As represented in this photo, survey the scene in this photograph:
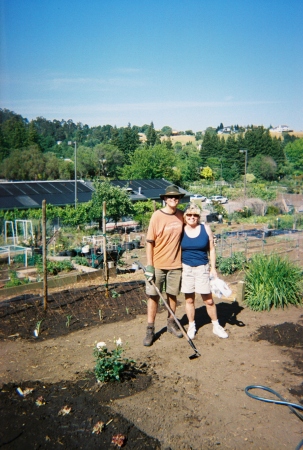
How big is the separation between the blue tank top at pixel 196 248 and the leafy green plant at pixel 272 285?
70.7 inches

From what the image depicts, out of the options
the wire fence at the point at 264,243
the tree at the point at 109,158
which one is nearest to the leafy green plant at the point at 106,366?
the wire fence at the point at 264,243

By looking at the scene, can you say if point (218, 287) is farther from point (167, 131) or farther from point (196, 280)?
point (167, 131)

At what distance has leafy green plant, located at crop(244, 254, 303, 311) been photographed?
599 cm

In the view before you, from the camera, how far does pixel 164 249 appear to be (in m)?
4.63

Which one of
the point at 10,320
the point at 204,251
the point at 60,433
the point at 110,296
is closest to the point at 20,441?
the point at 60,433

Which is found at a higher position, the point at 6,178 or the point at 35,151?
the point at 35,151

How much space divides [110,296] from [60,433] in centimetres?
391

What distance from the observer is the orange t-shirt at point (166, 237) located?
14.9 feet

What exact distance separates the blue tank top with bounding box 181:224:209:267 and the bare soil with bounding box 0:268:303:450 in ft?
3.05

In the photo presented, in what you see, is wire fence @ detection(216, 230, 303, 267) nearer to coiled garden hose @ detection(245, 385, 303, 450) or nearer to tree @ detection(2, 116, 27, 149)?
coiled garden hose @ detection(245, 385, 303, 450)

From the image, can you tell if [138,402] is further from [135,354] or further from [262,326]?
[262,326]

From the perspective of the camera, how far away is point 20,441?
2.87 meters

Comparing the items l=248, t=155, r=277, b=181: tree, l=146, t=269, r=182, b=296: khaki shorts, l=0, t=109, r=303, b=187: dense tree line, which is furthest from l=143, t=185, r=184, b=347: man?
l=248, t=155, r=277, b=181: tree

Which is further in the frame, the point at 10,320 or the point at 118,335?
the point at 10,320
